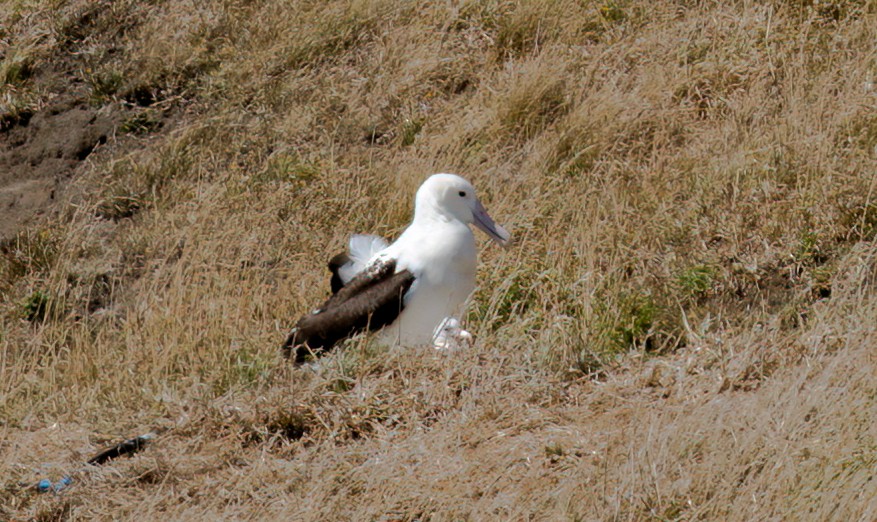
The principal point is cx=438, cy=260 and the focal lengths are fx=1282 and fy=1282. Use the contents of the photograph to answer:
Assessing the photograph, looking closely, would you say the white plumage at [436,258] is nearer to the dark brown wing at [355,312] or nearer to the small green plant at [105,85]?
the dark brown wing at [355,312]

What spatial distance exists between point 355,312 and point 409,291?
0.94ft

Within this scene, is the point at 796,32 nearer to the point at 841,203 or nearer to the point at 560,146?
the point at 560,146

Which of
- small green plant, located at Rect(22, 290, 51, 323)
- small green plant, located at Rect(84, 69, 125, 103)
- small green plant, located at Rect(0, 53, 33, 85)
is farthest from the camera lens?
small green plant, located at Rect(0, 53, 33, 85)

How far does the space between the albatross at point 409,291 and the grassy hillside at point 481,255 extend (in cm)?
21

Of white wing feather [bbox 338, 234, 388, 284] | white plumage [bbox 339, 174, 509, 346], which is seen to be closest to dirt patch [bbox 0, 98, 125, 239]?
white wing feather [bbox 338, 234, 388, 284]

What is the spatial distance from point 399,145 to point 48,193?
2.75 meters

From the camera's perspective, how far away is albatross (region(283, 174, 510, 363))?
6.28 metres

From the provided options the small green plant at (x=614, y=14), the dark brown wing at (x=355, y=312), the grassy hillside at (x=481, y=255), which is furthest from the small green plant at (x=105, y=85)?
the dark brown wing at (x=355, y=312)

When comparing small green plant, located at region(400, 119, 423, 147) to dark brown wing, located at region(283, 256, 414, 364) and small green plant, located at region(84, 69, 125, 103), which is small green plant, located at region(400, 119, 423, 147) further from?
dark brown wing, located at region(283, 256, 414, 364)

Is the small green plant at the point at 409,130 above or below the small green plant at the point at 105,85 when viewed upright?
below

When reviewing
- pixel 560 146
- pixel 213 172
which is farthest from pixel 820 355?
pixel 213 172

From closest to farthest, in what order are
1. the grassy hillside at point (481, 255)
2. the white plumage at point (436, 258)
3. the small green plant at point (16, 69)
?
the grassy hillside at point (481, 255) → the white plumage at point (436, 258) → the small green plant at point (16, 69)

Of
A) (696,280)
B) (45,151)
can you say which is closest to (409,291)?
(696,280)

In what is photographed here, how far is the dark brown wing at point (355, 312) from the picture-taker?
622cm
